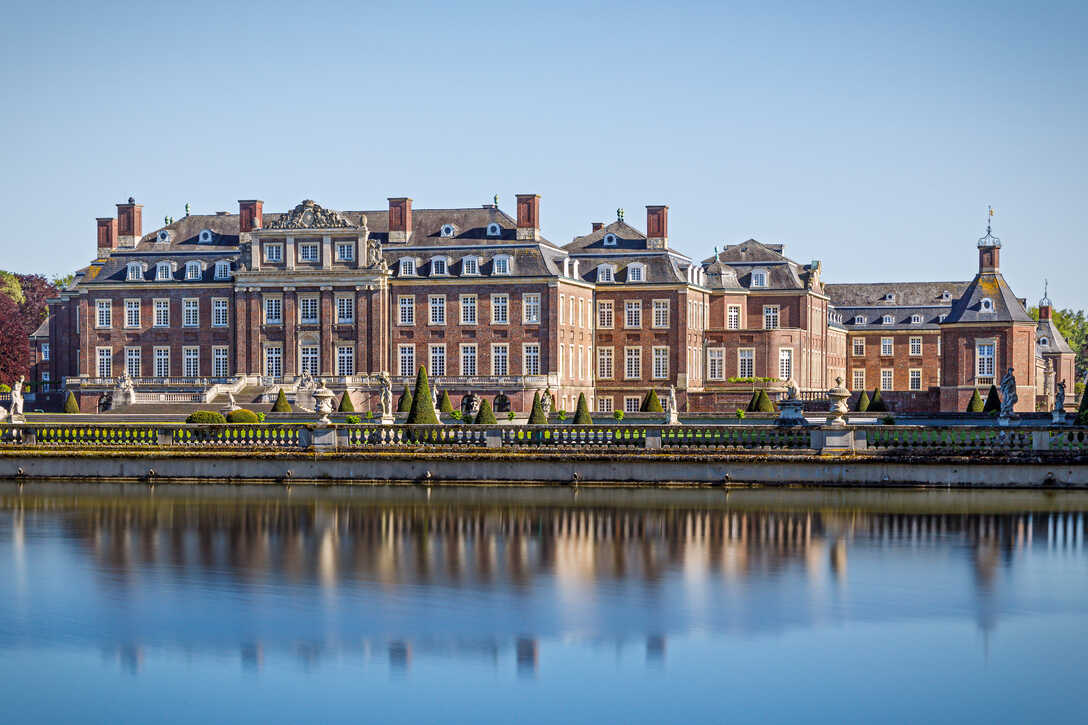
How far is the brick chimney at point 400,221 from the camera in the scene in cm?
7125

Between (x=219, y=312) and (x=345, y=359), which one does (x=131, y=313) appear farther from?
(x=345, y=359)

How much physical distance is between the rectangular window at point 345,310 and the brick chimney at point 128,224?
12.5 m

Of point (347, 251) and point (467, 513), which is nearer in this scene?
point (467, 513)

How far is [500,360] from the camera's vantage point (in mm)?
70688

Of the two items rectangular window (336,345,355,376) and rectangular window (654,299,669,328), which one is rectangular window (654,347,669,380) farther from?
rectangular window (336,345,355,376)

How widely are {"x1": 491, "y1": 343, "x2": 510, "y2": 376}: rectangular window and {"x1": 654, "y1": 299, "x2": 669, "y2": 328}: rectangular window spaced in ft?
27.2

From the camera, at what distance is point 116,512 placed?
26594 mm

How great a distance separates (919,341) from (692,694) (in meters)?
84.0

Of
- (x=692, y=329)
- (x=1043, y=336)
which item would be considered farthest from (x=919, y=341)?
(x=692, y=329)

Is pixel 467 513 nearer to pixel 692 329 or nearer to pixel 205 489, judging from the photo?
pixel 205 489

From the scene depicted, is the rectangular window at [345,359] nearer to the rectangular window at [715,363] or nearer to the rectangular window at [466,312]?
the rectangular window at [466,312]

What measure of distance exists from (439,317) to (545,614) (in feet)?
177

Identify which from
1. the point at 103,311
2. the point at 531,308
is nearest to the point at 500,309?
the point at 531,308

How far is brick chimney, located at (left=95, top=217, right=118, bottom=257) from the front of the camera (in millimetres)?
75562
